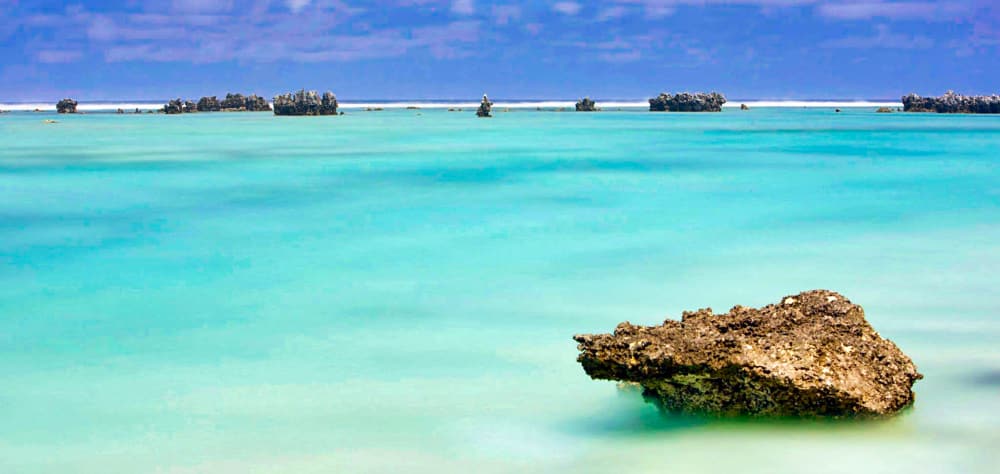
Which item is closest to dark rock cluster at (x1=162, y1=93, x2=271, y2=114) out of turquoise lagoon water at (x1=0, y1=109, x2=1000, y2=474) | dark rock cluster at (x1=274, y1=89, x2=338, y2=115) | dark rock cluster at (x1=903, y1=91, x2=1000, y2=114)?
dark rock cluster at (x1=274, y1=89, x2=338, y2=115)

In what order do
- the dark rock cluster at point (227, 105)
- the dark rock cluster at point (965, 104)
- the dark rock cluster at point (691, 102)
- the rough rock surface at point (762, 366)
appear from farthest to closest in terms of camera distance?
the dark rock cluster at point (227, 105) < the dark rock cluster at point (691, 102) < the dark rock cluster at point (965, 104) < the rough rock surface at point (762, 366)

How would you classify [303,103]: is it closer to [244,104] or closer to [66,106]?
[244,104]

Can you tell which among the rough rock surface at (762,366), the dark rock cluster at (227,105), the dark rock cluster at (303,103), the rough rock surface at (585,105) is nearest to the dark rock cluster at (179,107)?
the dark rock cluster at (227,105)

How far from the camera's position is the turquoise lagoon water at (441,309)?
491 centimetres

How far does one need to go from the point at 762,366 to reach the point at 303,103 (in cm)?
6338

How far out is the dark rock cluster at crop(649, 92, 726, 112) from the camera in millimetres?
78000

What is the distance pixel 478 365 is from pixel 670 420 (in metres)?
1.64

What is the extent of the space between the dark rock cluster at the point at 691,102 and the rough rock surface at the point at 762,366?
245 ft

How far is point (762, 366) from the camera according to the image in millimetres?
4809

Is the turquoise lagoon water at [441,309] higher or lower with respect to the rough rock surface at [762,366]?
lower

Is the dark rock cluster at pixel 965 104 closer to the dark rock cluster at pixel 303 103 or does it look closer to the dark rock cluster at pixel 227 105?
the dark rock cluster at pixel 303 103

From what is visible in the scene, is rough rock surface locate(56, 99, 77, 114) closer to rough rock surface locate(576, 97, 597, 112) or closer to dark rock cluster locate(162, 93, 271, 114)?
dark rock cluster locate(162, 93, 271, 114)

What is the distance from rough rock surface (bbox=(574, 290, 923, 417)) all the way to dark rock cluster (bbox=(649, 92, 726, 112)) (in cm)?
7466

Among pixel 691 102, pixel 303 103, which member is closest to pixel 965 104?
pixel 691 102
